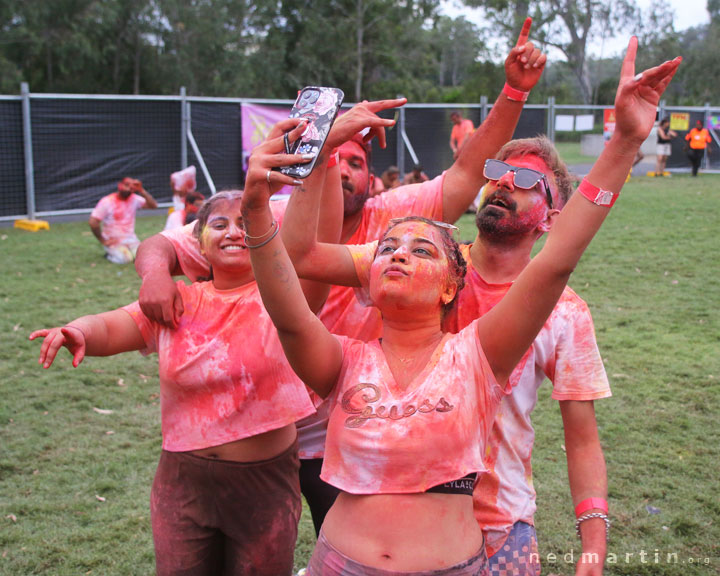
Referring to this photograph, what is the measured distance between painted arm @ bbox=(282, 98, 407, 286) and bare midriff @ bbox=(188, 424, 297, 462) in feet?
2.26

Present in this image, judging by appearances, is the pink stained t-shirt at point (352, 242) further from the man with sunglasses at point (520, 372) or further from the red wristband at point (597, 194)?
the red wristband at point (597, 194)

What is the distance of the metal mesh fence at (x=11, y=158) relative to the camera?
13.8 m

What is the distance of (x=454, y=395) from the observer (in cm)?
206

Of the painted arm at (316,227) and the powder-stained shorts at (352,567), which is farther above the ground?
the painted arm at (316,227)

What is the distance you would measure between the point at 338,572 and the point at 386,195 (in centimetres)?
168

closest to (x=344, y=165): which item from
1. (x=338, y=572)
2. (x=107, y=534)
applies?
(x=338, y=572)

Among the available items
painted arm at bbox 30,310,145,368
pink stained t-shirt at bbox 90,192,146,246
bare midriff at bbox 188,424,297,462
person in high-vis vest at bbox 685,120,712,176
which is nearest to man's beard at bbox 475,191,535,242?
bare midriff at bbox 188,424,297,462

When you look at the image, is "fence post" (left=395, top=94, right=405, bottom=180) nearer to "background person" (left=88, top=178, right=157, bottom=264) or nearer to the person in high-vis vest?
"background person" (left=88, top=178, right=157, bottom=264)

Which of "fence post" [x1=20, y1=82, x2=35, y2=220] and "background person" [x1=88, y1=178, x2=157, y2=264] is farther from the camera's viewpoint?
"fence post" [x1=20, y1=82, x2=35, y2=220]

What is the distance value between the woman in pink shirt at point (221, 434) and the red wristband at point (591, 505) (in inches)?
40.0

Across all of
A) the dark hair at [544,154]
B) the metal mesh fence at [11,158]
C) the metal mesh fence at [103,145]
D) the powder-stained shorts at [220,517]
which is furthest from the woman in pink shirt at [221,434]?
the metal mesh fence at [11,158]

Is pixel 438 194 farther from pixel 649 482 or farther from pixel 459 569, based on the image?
pixel 649 482

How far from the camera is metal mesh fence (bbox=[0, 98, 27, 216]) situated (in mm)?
13836

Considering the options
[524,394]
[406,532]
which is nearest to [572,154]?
[524,394]
